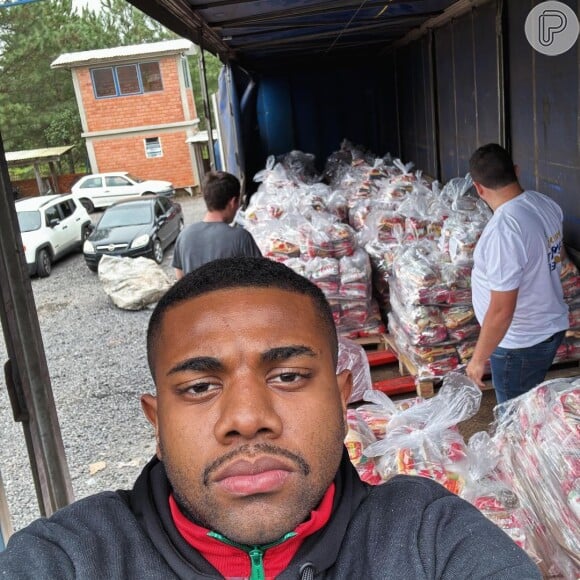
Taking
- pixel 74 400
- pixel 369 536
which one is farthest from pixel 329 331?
pixel 74 400

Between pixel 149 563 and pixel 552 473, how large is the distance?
167 centimetres

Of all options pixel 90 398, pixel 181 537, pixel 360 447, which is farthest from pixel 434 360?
pixel 181 537

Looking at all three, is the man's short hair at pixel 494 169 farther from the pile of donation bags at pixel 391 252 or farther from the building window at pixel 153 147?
the building window at pixel 153 147

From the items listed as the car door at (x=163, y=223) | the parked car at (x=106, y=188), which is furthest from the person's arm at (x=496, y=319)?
the parked car at (x=106, y=188)

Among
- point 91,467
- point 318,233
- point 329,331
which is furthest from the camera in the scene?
point 318,233

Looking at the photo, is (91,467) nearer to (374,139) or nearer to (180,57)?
(374,139)

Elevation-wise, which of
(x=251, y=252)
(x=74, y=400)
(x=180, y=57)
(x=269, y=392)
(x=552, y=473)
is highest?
(x=180, y=57)

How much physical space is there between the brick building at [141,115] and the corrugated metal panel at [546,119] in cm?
2350

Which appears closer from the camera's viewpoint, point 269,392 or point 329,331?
point 269,392

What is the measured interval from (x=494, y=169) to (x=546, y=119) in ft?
7.89

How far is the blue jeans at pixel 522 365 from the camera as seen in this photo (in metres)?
3.76

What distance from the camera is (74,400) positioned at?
24.1 feet

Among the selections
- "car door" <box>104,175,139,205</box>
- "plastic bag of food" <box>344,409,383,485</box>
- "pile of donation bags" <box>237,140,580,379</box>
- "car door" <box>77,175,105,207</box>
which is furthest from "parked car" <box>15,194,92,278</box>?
"plastic bag of food" <box>344,409,383,485</box>
